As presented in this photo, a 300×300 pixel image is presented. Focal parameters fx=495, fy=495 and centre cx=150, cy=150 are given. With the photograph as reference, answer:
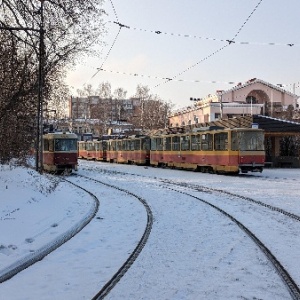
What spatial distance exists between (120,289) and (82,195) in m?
11.4

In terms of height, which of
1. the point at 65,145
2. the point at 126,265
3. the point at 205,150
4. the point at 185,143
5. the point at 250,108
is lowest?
the point at 126,265

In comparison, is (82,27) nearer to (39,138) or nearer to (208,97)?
(39,138)

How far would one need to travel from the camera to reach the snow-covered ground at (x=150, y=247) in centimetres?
583

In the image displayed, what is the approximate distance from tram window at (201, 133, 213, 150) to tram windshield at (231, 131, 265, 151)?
243 cm

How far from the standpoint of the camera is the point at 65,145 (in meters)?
30.8

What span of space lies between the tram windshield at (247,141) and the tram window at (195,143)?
13.8ft

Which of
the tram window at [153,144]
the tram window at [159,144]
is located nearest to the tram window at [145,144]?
the tram window at [153,144]

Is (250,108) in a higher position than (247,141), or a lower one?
higher

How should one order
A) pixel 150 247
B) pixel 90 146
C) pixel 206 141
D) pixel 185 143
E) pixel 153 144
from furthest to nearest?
1. pixel 90 146
2. pixel 153 144
3. pixel 185 143
4. pixel 206 141
5. pixel 150 247

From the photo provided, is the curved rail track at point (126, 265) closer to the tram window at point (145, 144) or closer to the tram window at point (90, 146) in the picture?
the tram window at point (145, 144)

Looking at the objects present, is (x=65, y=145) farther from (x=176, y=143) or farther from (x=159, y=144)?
(x=159, y=144)

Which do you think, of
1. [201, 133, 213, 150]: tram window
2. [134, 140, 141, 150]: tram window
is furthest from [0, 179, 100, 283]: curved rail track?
[134, 140, 141, 150]: tram window

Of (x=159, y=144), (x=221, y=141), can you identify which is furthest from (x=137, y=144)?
(x=221, y=141)

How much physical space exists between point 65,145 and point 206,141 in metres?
8.72
